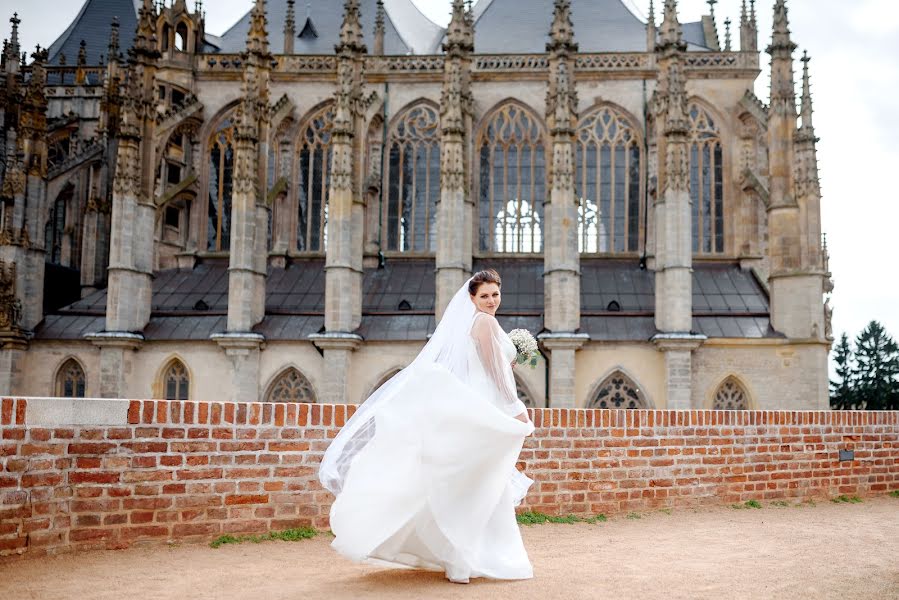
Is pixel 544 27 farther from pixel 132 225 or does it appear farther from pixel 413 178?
pixel 132 225

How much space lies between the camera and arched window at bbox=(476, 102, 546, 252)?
2472 cm

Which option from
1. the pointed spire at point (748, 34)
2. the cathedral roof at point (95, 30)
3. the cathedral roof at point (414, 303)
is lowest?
the cathedral roof at point (414, 303)

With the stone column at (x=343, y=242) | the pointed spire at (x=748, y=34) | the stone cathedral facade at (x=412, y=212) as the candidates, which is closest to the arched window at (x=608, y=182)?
the stone cathedral facade at (x=412, y=212)

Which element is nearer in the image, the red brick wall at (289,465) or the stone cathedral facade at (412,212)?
the red brick wall at (289,465)

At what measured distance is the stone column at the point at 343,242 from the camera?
66.5 feet

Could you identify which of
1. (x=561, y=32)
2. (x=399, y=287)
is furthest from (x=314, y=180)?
(x=561, y=32)

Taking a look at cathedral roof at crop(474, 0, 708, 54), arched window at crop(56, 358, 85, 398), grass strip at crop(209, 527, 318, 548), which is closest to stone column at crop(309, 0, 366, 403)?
arched window at crop(56, 358, 85, 398)

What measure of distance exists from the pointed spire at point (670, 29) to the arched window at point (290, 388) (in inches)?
479

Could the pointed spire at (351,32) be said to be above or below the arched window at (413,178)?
above

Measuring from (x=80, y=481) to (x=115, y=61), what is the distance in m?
22.7

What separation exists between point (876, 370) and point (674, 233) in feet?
45.7

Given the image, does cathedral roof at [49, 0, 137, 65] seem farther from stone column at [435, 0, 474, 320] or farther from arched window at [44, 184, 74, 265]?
stone column at [435, 0, 474, 320]

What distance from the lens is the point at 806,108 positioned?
68.8 ft

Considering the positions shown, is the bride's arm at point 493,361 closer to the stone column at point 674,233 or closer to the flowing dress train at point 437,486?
the flowing dress train at point 437,486
